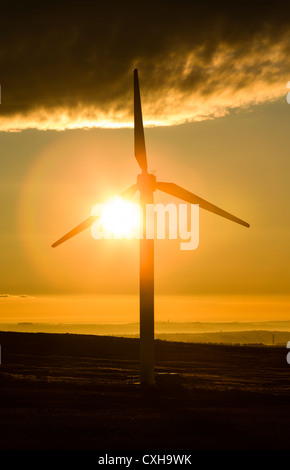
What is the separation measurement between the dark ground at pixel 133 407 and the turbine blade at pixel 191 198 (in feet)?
31.9

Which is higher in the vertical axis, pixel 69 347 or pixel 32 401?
pixel 69 347

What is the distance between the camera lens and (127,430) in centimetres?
2295

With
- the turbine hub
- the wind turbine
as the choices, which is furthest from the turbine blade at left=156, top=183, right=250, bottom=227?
the turbine hub

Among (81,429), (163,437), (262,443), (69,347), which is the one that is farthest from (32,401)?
(69,347)

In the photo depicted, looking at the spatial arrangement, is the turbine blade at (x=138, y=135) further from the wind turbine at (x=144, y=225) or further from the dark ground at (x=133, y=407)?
the dark ground at (x=133, y=407)

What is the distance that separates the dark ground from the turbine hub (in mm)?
10914

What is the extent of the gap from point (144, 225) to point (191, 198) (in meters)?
4.29

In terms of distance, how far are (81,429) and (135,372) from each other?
23.4 m

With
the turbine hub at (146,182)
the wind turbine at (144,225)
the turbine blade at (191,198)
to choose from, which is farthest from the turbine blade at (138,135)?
the turbine blade at (191,198)

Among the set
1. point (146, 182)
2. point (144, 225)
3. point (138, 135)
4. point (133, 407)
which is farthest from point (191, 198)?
point (133, 407)

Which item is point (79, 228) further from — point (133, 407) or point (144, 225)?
point (133, 407)
